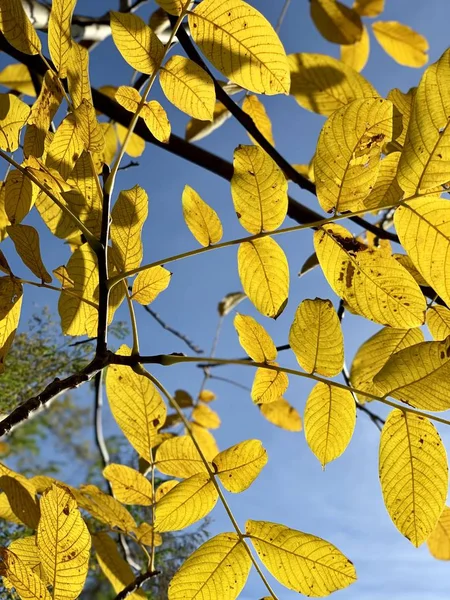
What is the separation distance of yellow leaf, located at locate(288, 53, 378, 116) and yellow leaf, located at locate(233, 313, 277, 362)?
25 cm

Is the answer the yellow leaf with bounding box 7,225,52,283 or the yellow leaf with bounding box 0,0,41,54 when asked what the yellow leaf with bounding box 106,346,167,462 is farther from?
the yellow leaf with bounding box 0,0,41,54

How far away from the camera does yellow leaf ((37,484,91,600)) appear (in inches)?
16.5

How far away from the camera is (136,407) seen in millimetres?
567

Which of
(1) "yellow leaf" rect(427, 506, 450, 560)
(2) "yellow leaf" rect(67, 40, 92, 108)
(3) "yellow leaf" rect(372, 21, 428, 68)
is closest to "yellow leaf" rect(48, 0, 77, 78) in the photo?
(2) "yellow leaf" rect(67, 40, 92, 108)

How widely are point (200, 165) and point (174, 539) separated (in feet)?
3.59

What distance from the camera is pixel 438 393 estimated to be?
1.41 ft

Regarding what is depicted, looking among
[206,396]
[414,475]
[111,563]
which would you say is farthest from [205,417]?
[414,475]

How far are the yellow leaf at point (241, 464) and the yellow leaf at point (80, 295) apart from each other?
7.4 inches

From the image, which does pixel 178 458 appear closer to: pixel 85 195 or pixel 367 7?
pixel 85 195

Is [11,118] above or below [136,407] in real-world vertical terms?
above

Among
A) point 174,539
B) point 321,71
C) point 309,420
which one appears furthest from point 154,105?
point 174,539

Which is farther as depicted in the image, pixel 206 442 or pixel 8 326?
pixel 206 442

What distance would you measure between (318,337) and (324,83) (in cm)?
30

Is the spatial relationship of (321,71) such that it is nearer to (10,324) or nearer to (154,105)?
(154,105)
